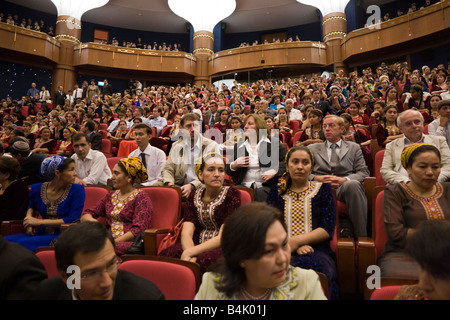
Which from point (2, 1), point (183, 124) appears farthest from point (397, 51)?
point (2, 1)

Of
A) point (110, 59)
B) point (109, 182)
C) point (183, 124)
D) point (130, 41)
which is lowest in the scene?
point (109, 182)

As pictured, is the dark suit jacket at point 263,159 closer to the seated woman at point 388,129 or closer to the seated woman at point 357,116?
the seated woman at point 388,129

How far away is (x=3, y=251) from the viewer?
623 millimetres

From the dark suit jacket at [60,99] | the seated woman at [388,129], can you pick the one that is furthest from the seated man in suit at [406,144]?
the dark suit jacket at [60,99]

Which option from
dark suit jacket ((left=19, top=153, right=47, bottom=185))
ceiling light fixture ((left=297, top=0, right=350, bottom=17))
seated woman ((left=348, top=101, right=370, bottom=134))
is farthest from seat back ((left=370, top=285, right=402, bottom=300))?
ceiling light fixture ((left=297, top=0, right=350, bottom=17))

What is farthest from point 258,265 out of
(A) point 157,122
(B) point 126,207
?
(A) point 157,122

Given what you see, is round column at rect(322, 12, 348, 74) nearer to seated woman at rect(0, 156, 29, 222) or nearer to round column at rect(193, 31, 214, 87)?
round column at rect(193, 31, 214, 87)

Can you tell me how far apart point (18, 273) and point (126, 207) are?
72 cm

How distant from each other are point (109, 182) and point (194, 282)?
141 centimetres

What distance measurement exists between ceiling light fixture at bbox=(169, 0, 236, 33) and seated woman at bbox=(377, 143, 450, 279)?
847 centimetres

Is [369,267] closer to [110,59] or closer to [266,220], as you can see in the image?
[266,220]

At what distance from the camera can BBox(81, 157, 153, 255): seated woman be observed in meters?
1.29

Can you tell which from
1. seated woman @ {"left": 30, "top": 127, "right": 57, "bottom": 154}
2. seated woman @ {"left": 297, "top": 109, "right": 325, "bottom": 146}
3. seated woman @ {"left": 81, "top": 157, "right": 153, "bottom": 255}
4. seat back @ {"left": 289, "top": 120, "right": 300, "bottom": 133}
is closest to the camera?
seated woman @ {"left": 81, "top": 157, "right": 153, "bottom": 255}

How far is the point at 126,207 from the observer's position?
52.4 inches
